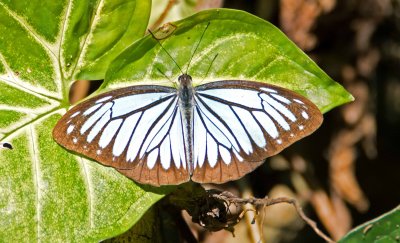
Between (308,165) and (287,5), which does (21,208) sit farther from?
(308,165)

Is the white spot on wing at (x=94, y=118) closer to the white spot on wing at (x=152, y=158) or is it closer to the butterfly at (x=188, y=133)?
the butterfly at (x=188, y=133)

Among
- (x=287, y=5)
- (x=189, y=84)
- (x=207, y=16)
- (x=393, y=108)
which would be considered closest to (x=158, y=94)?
(x=189, y=84)

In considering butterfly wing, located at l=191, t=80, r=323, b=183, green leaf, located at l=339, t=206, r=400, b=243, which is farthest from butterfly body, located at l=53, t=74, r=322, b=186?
green leaf, located at l=339, t=206, r=400, b=243

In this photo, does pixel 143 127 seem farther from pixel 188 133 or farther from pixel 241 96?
pixel 241 96

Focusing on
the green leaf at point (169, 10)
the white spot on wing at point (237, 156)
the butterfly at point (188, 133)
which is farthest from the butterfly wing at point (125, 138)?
the green leaf at point (169, 10)

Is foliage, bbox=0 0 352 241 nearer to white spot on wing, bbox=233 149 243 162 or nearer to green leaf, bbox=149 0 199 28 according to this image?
white spot on wing, bbox=233 149 243 162

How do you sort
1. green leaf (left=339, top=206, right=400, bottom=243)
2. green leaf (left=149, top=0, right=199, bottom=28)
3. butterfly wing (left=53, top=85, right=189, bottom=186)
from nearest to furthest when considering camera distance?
butterfly wing (left=53, top=85, right=189, bottom=186), green leaf (left=339, top=206, right=400, bottom=243), green leaf (left=149, top=0, right=199, bottom=28)

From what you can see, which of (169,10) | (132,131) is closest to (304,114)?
(132,131)
